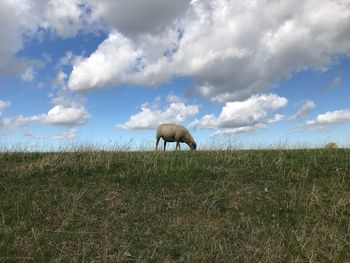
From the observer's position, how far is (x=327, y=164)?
1400cm

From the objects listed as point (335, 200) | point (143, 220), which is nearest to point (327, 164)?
point (335, 200)

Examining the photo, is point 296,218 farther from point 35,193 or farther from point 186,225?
point 35,193

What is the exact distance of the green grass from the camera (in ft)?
31.0

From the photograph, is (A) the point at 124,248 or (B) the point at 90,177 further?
(B) the point at 90,177

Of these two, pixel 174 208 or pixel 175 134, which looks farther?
pixel 175 134

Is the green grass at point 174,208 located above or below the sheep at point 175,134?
below

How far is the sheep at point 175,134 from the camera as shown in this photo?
29.2 m

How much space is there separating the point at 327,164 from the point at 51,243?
844 cm

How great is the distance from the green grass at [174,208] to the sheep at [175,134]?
14.3 meters

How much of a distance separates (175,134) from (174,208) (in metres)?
18.4

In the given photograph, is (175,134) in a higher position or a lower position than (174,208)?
higher

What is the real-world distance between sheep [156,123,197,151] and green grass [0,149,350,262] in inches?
565

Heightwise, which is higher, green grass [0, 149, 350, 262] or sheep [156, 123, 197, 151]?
sheep [156, 123, 197, 151]

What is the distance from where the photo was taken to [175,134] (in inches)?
1160
